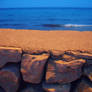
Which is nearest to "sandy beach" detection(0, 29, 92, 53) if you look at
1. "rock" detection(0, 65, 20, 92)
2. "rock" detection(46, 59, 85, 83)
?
"rock" detection(46, 59, 85, 83)

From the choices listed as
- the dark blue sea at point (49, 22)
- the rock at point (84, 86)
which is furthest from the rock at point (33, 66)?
the dark blue sea at point (49, 22)

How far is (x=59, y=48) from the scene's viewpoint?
183 centimetres

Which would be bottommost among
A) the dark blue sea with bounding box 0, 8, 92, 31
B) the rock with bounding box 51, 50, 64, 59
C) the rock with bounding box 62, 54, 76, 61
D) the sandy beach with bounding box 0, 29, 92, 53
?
the dark blue sea with bounding box 0, 8, 92, 31

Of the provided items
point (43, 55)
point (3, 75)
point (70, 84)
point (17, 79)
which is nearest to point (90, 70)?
point (70, 84)

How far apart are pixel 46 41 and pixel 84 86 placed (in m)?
0.82

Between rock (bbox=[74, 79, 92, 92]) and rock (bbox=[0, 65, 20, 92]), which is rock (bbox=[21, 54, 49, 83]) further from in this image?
rock (bbox=[74, 79, 92, 92])

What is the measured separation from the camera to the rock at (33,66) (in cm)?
173

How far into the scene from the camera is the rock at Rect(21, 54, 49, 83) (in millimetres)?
1732

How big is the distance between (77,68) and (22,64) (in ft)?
2.33

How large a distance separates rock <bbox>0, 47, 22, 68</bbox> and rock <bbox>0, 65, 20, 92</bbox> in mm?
101

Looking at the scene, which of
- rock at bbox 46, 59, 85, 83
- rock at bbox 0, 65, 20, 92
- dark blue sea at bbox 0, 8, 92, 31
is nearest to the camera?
rock at bbox 46, 59, 85, 83

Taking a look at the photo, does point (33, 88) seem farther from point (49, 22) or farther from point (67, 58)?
point (49, 22)

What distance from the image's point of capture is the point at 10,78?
185cm

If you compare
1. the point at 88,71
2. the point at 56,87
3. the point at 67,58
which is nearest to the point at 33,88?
the point at 56,87
